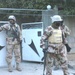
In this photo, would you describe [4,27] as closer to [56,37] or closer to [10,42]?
[10,42]

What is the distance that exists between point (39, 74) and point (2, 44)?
1819 millimetres

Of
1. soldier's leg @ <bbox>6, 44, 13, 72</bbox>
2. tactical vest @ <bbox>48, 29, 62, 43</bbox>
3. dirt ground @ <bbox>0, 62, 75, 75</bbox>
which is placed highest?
tactical vest @ <bbox>48, 29, 62, 43</bbox>

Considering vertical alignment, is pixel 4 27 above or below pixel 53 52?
above

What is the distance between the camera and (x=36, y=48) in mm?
11992

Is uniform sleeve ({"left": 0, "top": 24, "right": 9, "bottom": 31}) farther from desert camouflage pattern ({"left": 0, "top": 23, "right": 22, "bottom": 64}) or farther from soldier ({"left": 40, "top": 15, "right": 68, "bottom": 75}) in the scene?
soldier ({"left": 40, "top": 15, "right": 68, "bottom": 75})

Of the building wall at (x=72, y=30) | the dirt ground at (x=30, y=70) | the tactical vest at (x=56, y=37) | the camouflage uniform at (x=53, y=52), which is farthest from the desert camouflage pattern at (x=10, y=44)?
the building wall at (x=72, y=30)

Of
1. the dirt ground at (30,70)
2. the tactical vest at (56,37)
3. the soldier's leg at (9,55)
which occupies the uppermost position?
the tactical vest at (56,37)

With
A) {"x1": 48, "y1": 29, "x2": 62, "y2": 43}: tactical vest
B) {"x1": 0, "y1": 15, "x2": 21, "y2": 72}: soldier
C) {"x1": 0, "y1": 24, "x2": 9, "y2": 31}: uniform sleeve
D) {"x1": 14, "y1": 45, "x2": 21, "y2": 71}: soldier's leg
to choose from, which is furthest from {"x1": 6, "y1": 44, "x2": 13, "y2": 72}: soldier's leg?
{"x1": 48, "y1": 29, "x2": 62, "y2": 43}: tactical vest

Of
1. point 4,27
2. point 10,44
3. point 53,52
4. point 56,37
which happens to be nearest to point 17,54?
point 10,44

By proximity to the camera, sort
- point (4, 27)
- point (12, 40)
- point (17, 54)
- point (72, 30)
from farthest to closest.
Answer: point (72, 30)
point (17, 54)
point (12, 40)
point (4, 27)

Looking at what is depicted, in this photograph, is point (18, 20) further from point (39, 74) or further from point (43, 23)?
point (39, 74)

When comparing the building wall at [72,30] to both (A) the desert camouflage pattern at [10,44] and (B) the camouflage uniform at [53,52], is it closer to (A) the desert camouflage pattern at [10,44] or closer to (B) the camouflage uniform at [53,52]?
(A) the desert camouflage pattern at [10,44]

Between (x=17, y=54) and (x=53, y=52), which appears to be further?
(x=17, y=54)

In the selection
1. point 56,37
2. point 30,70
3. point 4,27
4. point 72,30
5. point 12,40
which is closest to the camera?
point 56,37
